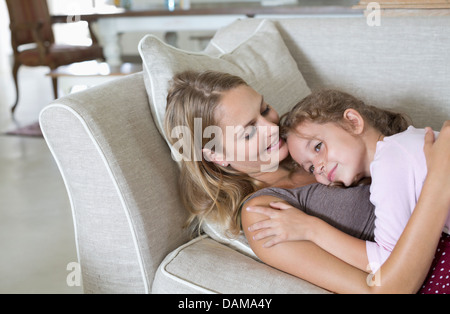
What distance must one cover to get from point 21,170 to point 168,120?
206cm

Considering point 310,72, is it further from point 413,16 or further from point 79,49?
point 79,49

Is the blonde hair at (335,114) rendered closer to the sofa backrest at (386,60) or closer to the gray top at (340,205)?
the gray top at (340,205)

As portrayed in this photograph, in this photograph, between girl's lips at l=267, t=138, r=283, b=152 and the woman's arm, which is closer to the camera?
the woman's arm

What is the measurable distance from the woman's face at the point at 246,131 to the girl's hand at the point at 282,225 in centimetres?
18

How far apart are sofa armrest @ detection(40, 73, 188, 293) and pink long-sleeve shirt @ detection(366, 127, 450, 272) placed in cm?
47

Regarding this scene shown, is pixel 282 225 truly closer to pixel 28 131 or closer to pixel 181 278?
pixel 181 278

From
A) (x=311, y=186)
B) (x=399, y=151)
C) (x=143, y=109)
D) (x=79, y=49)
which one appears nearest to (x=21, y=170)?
(x=79, y=49)

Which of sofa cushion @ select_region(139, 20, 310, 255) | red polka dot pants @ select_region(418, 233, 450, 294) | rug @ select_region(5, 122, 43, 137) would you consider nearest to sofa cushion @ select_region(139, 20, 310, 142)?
sofa cushion @ select_region(139, 20, 310, 255)

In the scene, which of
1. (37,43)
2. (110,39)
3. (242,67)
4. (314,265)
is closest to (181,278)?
(314,265)

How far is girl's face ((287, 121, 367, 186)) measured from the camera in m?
1.15

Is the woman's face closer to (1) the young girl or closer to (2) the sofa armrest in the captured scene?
(1) the young girl

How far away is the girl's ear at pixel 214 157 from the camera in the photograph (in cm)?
123
